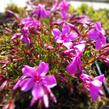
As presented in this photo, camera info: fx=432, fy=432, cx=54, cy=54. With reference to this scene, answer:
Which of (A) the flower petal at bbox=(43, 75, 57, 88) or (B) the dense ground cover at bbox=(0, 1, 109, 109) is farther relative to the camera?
(B) the dense ground cover at bbox=(0, 1, 109, 109)

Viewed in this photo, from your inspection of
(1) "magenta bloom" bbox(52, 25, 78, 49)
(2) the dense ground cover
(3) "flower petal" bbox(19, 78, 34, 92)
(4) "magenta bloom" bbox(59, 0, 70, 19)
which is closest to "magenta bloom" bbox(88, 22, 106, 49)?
(2) the dense ground cover

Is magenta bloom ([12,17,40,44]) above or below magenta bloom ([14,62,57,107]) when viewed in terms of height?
above

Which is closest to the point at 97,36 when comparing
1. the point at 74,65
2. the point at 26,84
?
the point at 74,65

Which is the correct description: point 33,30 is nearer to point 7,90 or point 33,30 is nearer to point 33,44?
point 33,44

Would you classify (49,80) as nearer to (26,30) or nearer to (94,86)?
(94,86)

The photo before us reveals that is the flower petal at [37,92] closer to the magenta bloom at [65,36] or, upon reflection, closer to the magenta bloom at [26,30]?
the magenta bloom at [65,36]

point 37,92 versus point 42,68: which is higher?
point 42,68

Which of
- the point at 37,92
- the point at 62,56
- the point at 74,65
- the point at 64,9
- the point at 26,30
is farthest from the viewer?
the point at 64,9

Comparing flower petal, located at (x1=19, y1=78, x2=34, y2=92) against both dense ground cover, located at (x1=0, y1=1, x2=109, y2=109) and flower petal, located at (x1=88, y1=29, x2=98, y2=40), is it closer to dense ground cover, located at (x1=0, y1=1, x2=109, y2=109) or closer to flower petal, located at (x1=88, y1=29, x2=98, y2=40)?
dense ground cover, located at (x1=0, y1=1, x2=109, y2=109)

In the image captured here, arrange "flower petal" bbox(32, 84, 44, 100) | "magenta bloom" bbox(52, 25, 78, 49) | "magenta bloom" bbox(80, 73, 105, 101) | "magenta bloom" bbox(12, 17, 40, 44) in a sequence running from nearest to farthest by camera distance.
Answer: "flower petal" bbox(32, 84, 44, 100) < "magenta bloom" bbox(80, 73, 105, 101) < "magenta bloom" bbox(52, 25, 78, 49) < "magenta bloom" bbox(12, 17, 40, 44)

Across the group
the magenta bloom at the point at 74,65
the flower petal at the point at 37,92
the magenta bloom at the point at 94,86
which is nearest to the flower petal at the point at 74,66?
the magenta bloom at the point at 74,65

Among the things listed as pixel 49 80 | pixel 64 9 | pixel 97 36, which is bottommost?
pixel 49 80
